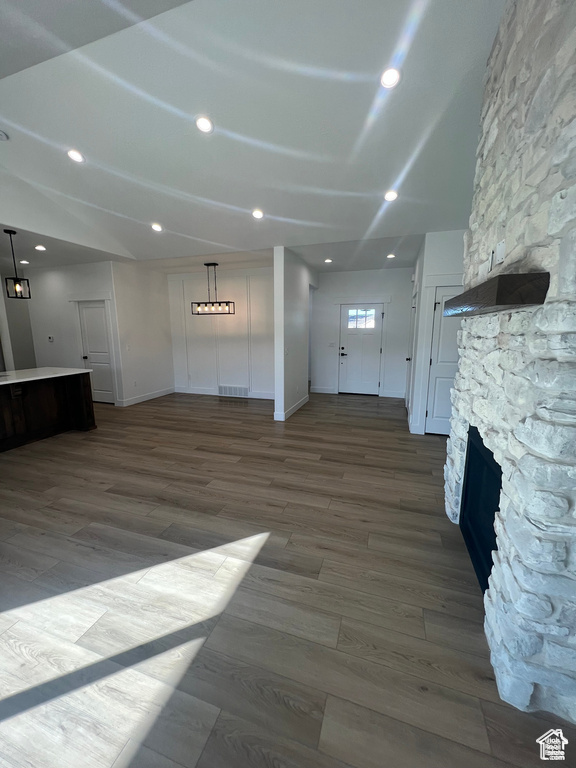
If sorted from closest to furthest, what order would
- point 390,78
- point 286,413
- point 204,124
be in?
1. point 390,78
2. point 204,124
3. point 286,413

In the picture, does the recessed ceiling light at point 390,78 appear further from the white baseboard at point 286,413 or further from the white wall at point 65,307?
the white wall at point 65,307

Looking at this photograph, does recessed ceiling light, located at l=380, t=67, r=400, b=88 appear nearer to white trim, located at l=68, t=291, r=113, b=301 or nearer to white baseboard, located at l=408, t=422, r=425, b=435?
white baseboard, located at l=408, t=422, r=425, b=435

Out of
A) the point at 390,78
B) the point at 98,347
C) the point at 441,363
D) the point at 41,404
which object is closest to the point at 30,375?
the point at 41,404

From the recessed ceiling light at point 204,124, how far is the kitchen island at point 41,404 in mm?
3639

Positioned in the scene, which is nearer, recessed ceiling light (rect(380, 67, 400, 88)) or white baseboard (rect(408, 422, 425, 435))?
recessed ceiling light (rect(380, 67, 400, 88))

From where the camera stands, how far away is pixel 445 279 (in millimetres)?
4066

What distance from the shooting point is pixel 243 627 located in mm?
1553

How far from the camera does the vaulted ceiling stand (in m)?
1.92

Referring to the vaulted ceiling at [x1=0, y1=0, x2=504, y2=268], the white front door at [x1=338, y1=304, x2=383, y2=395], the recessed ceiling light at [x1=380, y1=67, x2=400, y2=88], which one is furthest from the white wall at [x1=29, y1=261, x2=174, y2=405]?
the recessed ceiling light at [x1=380, y1=67, x2=400, y2=88]

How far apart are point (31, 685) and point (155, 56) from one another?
4.06 meters

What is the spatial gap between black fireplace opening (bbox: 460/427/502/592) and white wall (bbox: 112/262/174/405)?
6164 mm

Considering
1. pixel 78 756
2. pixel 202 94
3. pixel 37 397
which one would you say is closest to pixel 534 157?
pixel 202 94

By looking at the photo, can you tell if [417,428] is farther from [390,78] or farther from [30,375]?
[30,375]

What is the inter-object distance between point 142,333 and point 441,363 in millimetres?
5914
